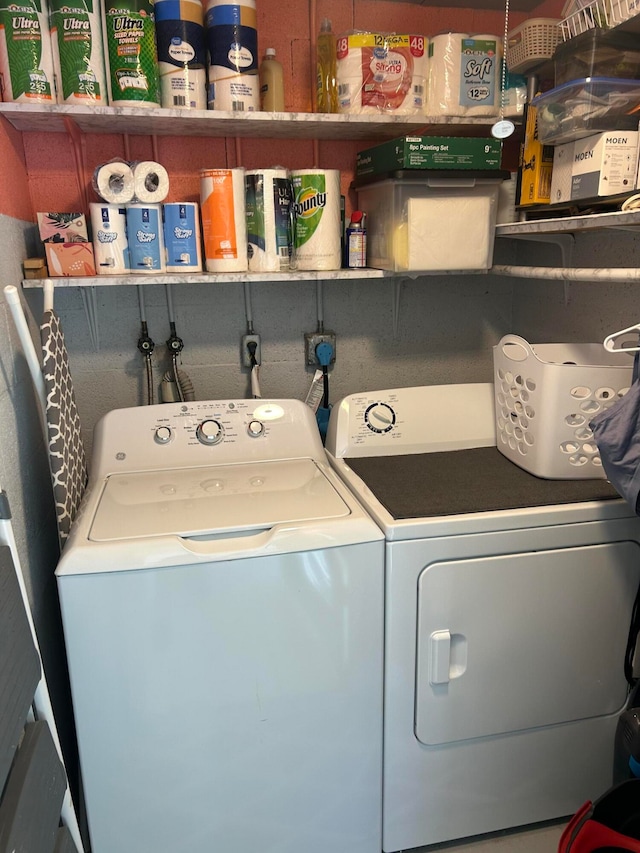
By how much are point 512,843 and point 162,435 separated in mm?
1420

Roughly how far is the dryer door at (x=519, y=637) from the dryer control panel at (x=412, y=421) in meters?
0.51

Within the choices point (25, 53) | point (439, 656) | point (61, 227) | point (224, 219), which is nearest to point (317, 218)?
point (224, 219)

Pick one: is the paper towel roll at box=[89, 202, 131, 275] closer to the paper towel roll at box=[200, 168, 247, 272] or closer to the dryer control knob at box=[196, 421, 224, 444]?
the paper towel roll at box=[200, 168, 247, 272]

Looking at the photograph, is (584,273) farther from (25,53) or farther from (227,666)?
(25,53)

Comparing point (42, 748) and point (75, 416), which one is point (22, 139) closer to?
point (75, 416)

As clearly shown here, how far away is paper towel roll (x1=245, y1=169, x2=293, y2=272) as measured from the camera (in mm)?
1743

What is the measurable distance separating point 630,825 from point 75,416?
165cm

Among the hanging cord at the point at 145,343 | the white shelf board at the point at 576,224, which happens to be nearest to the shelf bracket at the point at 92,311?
the hanging cord at the point at 145,343

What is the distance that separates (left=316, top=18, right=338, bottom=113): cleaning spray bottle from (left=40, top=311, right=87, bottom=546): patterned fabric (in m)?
0.96

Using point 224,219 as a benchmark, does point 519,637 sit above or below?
below

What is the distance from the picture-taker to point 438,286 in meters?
2.19

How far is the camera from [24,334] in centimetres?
142

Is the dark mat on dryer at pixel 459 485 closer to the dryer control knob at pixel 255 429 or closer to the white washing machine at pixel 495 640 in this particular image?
the white washing machine at pixel 495 640

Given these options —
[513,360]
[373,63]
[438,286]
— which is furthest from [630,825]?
[373,63]
